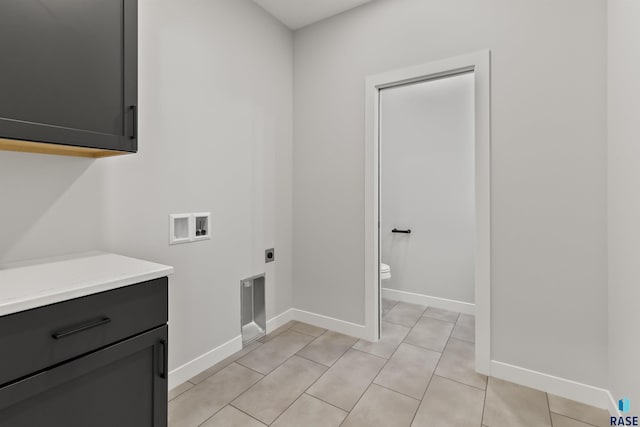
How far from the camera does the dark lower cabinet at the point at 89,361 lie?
2.83 ft

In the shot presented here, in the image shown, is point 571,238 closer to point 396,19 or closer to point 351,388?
point 351,388

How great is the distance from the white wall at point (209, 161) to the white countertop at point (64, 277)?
33 centimetres

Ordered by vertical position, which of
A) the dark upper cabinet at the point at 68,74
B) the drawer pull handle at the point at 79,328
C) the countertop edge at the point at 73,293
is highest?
the dark upper cabinet at the point at 68,74

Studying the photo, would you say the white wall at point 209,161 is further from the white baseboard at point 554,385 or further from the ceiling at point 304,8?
the white baseboard at point 554,385

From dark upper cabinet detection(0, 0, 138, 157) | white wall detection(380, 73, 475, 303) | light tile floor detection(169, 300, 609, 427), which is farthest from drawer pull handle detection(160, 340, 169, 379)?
white wall detection(380, 73, 475, 303)

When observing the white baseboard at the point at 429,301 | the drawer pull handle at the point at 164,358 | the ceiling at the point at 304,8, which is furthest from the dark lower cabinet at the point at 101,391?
the white baseboard at the point at 429,301

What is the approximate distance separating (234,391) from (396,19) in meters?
2.75

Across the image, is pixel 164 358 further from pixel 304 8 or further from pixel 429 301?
pixel 429 301

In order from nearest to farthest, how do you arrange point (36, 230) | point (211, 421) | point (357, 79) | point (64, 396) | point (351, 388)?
point (64, 396), point (36, 230), point (211, 421), point (351, 388), point (357, 79)

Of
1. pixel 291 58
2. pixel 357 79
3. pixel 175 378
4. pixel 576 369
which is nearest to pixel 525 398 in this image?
pixel 576 369

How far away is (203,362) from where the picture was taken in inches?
80.7

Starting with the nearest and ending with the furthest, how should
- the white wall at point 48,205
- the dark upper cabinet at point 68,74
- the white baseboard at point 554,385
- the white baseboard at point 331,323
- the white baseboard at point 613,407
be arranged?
the dark upper cabinet at point 68,74 → the white wall at point 48,205 → the white baseboard at point 613,407 → the white baseboard at point 554,385 → the white baseboard at point 331,323

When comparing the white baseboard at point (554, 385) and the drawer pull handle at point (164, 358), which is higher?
the drawer pull handle at point (164, 358)

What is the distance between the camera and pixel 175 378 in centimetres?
188
